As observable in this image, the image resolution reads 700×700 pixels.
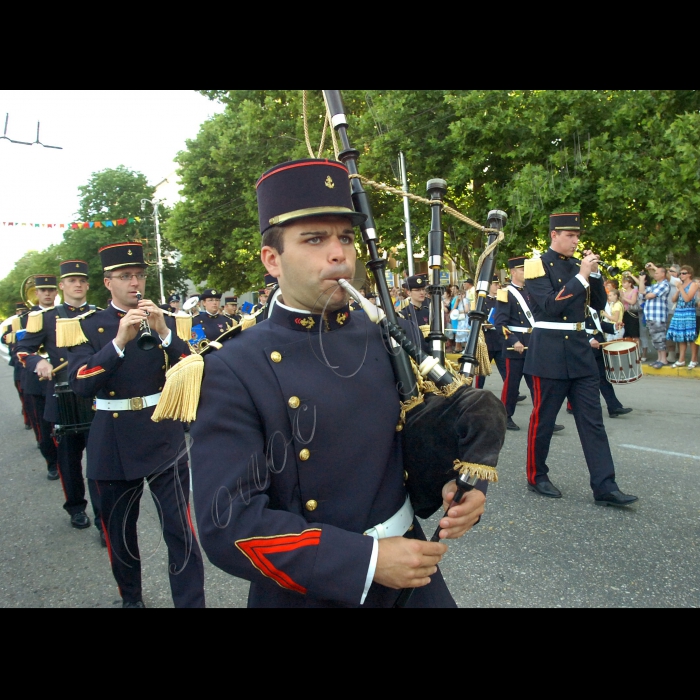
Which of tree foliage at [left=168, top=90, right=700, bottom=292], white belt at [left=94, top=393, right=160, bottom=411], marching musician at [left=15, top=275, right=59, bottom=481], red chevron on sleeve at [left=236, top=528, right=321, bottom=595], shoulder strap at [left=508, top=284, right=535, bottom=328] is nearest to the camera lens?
red chevron on sleeve at [left=236, top=528, right=321, bottom=595]

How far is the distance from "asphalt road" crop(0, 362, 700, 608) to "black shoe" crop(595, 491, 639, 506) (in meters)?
0.07

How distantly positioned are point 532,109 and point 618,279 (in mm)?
4502

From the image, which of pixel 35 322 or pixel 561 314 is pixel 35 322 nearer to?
pixel 35 322

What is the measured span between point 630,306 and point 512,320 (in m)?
5.15

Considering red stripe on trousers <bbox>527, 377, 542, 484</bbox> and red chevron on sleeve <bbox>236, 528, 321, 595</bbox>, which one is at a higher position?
red chevron on sleeve <bbox>236, 528, 321, 595</bbox>

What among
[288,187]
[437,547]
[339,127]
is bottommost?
[437,547]

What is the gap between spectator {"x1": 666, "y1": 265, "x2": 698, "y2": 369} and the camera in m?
11.0

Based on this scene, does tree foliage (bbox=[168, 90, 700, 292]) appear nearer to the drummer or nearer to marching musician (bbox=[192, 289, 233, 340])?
the drummer

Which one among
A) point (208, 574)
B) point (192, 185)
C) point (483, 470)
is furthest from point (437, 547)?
point (192, 185)

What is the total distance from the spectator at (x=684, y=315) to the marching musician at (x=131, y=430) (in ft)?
33.6

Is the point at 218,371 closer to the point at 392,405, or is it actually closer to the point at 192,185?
the point at 392,405

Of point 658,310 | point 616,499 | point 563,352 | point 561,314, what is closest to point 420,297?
point 561,314

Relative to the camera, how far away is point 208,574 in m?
3.95

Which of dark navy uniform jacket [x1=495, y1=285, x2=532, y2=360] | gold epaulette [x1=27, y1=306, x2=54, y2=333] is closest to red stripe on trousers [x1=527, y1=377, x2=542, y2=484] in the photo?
dark navy uniform jacket [x1=495, y1=285, x2=532, y2=360]
